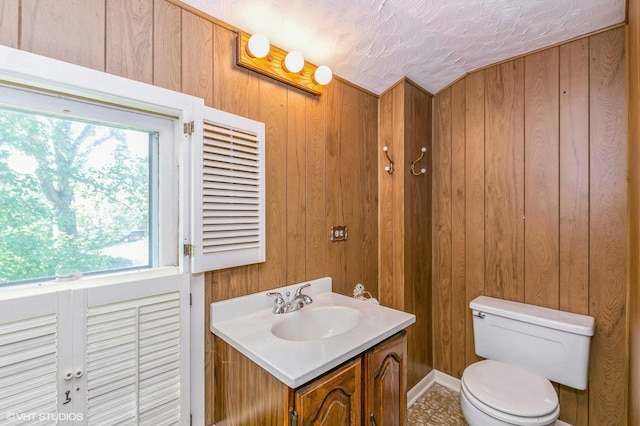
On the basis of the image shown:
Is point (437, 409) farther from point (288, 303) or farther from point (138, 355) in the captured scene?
point (138, 355)

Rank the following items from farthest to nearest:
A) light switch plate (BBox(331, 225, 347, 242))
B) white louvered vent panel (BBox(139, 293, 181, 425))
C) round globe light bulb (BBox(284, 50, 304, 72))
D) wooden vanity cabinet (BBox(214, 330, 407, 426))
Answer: light switch plate (BBox(331, 225, 347, 242)) < round globe light bulb (BBox(284, 50, 304, 72)) < white louvered vent panel (BBox(139, 293, 181, 425)) < wooden vanity cabinet (BBox(214, 330, 407, 426))

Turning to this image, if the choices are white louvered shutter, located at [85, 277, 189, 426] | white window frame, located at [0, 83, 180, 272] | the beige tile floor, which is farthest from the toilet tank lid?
white window frame, located at [0, 83, 180, 272]

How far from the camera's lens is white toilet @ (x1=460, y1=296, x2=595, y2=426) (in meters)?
1.28

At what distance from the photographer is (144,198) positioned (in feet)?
3.86

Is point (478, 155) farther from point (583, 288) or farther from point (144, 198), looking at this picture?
point (144, 198)

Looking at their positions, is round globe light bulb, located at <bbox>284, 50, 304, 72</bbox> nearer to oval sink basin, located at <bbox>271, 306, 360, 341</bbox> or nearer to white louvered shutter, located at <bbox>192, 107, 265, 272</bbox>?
white louvered shutter, located at <bbox>192, 107, 265, 272</bbox>

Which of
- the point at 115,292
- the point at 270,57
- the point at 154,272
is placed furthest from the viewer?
the point at 270,57

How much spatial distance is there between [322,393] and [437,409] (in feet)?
4.64

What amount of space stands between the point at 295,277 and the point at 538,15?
6.17 ft

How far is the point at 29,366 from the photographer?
855 millimetres

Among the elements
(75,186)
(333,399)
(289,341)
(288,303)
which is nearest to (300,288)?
(288,303)

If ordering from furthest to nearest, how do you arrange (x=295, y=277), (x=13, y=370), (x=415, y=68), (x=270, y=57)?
(x=415, y=68)
(x=295, y=277)
(x=270, y=57)
(x=13, y=370)

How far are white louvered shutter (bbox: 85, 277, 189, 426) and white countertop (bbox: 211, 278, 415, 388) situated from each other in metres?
0.18

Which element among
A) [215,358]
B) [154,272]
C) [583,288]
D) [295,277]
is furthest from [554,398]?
[154,272]
